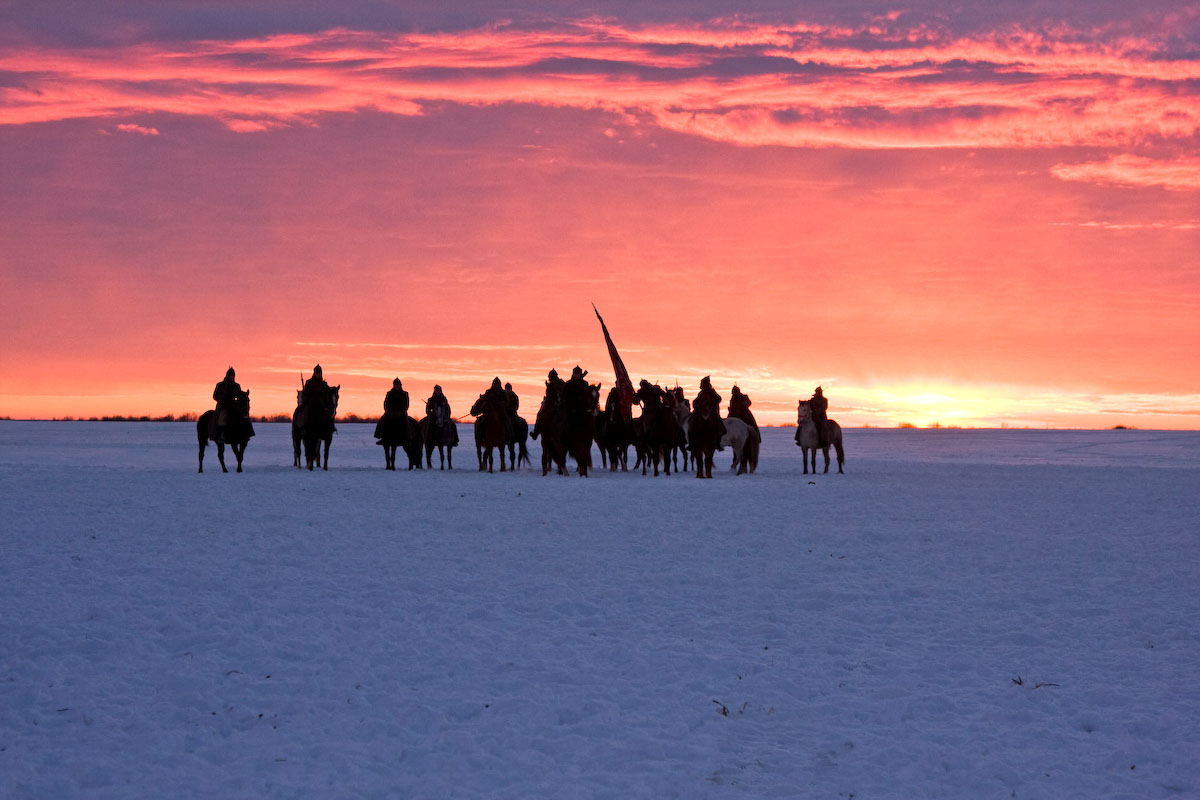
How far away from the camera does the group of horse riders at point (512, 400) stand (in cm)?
2803

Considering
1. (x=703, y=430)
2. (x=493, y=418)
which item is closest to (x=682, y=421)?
(x=703, y=430)

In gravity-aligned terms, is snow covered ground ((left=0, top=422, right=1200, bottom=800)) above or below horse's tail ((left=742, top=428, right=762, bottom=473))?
below

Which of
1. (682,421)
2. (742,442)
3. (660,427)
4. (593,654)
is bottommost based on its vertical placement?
(593,654)

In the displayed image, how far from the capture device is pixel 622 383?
107 ft

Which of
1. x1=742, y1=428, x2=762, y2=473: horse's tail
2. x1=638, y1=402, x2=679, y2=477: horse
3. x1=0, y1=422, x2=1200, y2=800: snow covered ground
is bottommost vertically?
x1=0, y1=422, x2=1200, y2=800: snow covered ground

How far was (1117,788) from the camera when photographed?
6906mm

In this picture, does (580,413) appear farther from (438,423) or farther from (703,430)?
(438,423)

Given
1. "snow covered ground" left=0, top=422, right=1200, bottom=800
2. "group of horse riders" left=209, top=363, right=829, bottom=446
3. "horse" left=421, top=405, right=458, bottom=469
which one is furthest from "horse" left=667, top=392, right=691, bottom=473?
"snow covered ground" left=0, top=422, right=1200, bottom=800

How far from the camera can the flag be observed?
104 feet

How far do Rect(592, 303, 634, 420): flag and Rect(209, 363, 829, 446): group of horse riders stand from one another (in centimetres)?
14

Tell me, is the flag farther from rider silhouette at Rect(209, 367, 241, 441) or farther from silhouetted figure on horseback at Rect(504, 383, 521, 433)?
rider silhouette at Rect(209, 367, 241, 441)

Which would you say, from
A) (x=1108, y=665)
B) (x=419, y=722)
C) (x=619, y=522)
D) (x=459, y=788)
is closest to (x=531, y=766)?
(x=459, y=788)

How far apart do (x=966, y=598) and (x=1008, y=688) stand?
344cm

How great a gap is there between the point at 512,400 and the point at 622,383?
3.35 m
